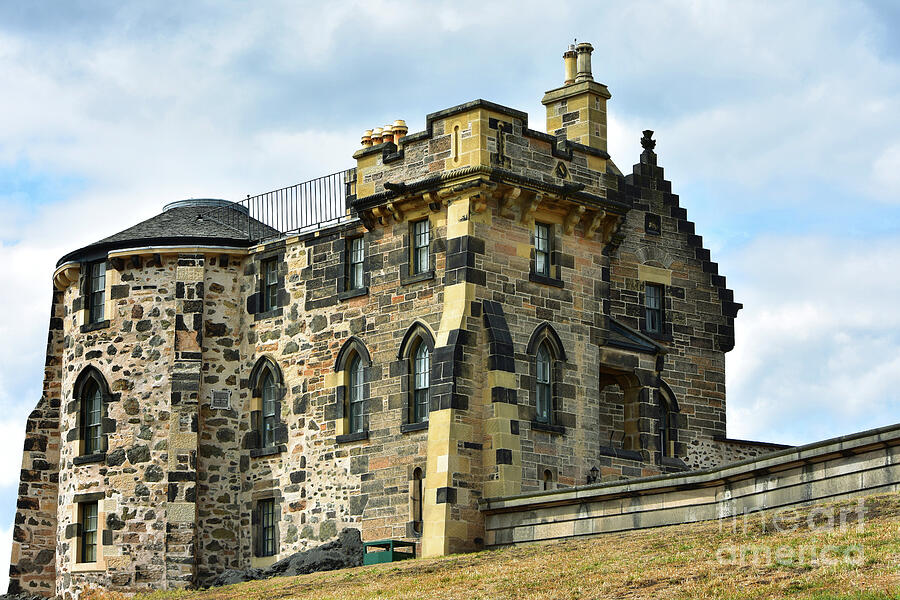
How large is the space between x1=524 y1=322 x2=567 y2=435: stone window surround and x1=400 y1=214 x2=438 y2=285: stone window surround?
2.62 meters

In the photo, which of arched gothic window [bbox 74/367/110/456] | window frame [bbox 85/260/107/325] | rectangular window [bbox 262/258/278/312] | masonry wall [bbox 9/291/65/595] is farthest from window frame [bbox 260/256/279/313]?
masonry wall [bbox 9/291/65/595]

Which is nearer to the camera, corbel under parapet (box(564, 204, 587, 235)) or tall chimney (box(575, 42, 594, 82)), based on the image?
corbel under parapet (box(564, 204, 587, 235))

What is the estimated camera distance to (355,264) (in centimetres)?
3675

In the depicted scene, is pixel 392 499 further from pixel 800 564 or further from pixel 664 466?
pixel 800 564

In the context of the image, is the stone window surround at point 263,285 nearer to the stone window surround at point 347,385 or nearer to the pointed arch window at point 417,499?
the stone window surround at point 347,385

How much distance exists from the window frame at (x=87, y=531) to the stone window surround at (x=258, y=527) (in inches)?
146

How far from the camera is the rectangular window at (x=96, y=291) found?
3978 centimetres

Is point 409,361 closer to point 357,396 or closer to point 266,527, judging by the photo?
point 357,396

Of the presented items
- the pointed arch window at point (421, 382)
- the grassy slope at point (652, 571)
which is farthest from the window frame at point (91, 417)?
the pointed arch window at point (421, 382)

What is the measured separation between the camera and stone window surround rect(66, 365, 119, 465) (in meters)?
38.4

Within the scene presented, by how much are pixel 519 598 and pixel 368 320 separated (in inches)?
509

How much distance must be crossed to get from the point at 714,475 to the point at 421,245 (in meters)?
10.1

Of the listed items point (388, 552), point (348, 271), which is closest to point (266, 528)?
point (388, 552)

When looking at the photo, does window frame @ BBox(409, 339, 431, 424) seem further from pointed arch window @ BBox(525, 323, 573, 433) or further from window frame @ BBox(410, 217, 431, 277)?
pointed arch window @ BBox(525, 323, 573, 433)
